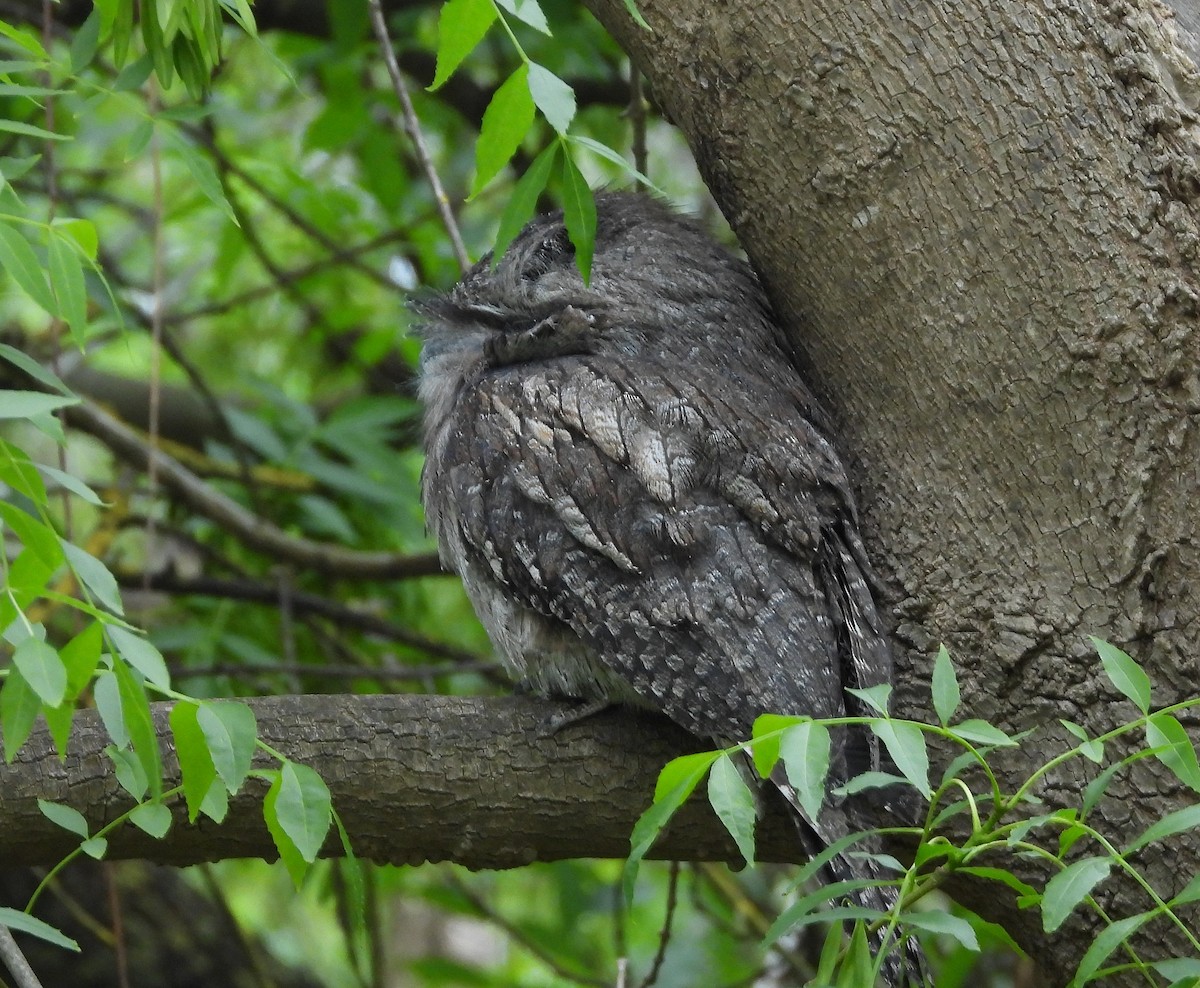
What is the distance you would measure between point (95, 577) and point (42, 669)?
0.16 metres

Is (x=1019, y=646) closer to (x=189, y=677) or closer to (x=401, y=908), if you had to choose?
(x=189, y=677)

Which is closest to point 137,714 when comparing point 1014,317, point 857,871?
point 857,871

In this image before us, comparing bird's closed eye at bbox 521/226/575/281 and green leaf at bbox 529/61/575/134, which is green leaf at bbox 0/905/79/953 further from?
bird's closed eye at bbox 521/226/575/281

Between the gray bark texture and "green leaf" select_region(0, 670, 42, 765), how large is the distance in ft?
4.25

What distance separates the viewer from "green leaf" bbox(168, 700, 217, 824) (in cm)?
140

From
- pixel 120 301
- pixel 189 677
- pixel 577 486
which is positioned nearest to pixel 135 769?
pixel 577 486

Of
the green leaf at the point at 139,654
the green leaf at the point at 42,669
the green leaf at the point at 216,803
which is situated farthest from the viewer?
the green leaf at the point at 216,803

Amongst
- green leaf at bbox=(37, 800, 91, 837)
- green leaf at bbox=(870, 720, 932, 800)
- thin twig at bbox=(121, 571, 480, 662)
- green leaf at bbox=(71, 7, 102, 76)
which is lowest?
thin twig at bbox=(121, 571, 480, 662)

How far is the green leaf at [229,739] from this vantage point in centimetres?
140

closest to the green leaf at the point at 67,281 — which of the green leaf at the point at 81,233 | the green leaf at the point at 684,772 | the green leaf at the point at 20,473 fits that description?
the green leaf at the point at 81,233

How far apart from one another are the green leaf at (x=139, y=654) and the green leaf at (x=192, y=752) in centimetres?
8

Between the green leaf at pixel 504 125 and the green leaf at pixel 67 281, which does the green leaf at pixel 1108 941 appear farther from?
the green leaf at pixel 67 281

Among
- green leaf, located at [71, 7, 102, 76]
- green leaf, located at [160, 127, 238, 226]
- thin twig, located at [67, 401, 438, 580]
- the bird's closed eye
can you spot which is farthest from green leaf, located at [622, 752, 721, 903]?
thin twig, located at [67, 401, 438, 580]

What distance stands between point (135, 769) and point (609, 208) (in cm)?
150
